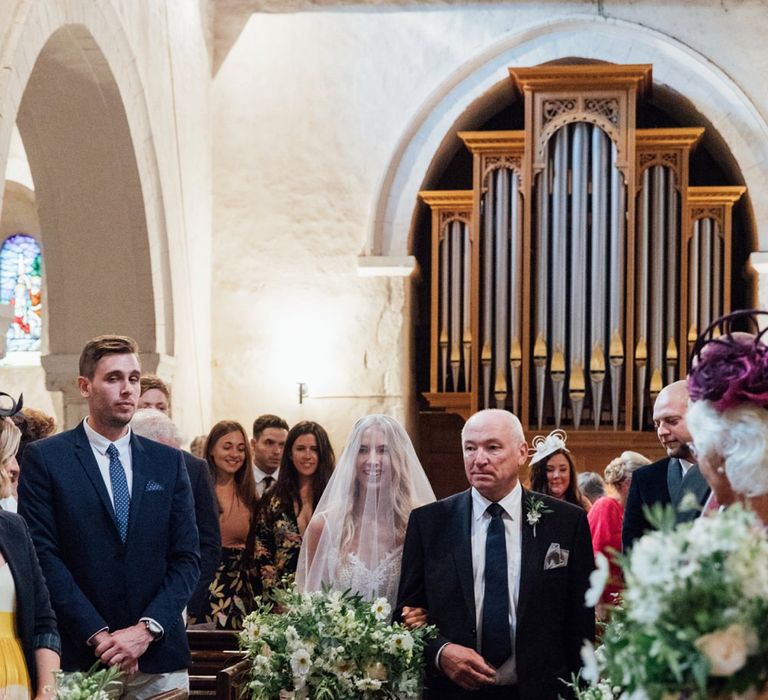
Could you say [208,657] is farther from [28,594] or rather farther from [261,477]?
[261,477]

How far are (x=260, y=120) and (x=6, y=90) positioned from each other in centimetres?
408

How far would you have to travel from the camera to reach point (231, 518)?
6309 millimetres

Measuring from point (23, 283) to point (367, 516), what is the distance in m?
10.2

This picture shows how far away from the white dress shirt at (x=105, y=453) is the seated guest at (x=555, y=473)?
2.73 m

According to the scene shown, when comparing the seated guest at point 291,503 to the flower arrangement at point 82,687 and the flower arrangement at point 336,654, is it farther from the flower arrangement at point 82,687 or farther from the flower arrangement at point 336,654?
the flower arrangement at point 82,687

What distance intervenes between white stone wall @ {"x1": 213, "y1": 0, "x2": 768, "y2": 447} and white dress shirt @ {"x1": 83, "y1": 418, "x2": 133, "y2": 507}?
19.3ft

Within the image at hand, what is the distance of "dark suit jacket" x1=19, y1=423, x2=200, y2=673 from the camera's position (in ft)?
14.0

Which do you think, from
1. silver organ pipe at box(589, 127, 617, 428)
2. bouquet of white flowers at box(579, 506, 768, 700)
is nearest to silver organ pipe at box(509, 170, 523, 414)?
silver organ pipe at box(589, 127, 617, 428)

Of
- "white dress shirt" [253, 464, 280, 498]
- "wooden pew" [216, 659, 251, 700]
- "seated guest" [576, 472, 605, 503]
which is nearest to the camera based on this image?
"wooden pew" [216, 659, 251, 700]

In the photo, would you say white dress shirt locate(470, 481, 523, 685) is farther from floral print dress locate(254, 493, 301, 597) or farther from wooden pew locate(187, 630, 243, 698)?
floral print dress locate(254, 493, 301, 597)

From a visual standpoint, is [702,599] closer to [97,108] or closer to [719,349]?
[719,349]

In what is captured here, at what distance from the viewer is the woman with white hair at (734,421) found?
259 centimetres

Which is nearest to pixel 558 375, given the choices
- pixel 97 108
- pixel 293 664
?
pixel 97 108

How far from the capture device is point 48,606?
378cm
